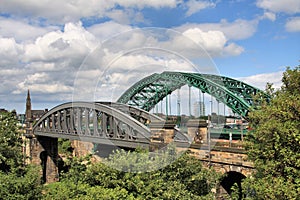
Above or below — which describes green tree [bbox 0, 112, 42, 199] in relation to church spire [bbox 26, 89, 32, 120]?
below

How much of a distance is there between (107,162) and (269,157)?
762cm

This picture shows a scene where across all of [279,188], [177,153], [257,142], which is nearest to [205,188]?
[177,153]

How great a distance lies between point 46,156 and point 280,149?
4291 centimetres

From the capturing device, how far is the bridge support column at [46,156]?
47.6 metres

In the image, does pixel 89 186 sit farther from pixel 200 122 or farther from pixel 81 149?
pixel 81 149

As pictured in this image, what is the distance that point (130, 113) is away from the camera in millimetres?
34250

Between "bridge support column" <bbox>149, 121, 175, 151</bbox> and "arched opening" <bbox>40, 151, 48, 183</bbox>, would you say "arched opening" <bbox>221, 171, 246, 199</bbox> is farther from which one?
"arched opening" <bbox>40, 151, 48, 183</bbox>

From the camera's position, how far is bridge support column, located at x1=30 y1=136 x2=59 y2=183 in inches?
1874

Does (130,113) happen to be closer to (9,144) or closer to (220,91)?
(9,144)

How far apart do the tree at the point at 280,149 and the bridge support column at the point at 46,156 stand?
1587 inches

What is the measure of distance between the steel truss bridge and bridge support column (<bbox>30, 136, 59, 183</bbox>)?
1.81 meters

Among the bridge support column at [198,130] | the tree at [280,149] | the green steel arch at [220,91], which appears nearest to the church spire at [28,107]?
the green steel arch at [220,91]

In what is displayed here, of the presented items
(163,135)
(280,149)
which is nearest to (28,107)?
(163,135)

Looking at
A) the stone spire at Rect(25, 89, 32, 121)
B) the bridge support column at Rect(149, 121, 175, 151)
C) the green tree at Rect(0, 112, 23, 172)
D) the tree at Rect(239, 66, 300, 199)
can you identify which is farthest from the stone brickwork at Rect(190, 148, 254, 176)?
the stone spire at Rect(25, 89, 32, 121)
